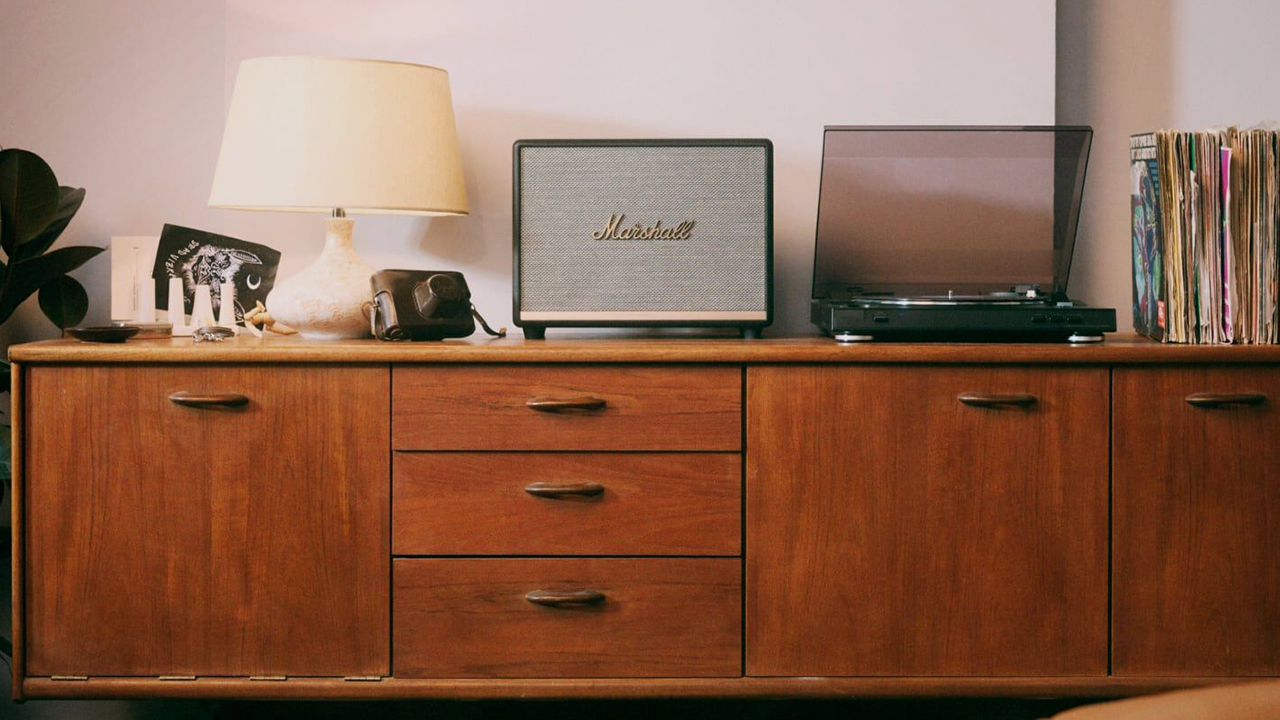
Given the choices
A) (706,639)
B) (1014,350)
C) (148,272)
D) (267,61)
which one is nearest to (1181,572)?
(1014,350)

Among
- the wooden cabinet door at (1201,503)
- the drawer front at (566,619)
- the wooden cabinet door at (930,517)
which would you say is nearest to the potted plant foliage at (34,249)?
the drawer front at (566,619)

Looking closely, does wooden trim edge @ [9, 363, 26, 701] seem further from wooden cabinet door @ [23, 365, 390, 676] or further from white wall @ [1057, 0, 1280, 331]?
white wall @ [1057, 0, 1280, 331]

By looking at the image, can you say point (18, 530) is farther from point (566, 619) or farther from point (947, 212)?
point (947, 212)

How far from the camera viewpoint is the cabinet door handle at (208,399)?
134 cm

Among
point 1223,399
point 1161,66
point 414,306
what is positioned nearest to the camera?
point 1223,399

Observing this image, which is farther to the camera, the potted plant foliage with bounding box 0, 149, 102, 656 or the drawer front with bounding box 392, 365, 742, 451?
the potted plant foliage with bounding box 0, 149, 102, 656

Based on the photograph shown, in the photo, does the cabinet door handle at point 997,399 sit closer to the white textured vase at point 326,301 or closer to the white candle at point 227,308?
the white textured vase at point 326,301

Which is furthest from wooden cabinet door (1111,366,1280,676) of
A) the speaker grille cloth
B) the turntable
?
the speaker grille cloth

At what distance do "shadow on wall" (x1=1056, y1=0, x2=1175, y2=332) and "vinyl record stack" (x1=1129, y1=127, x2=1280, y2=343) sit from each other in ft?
1.32

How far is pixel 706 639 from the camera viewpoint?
136 cm

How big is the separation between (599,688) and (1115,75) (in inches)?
57.0

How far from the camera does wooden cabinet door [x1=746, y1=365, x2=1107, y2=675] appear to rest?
134 centimetres

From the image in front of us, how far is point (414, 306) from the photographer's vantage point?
1445 mm

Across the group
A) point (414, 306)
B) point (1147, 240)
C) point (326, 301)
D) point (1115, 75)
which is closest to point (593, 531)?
point (414, 306)
